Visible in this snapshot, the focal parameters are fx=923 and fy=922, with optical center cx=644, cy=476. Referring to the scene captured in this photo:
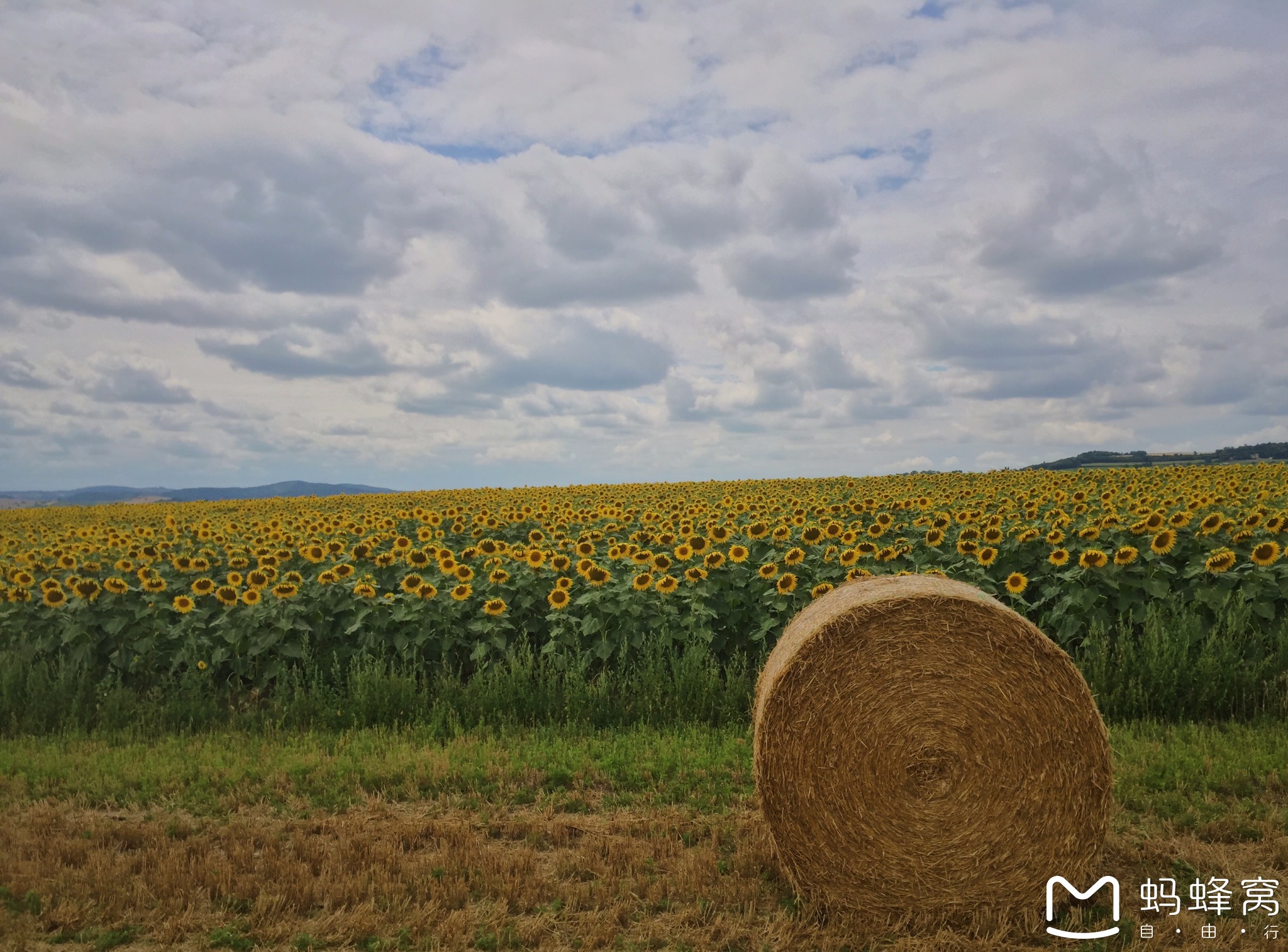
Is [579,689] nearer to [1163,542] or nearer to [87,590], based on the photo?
[87,590]

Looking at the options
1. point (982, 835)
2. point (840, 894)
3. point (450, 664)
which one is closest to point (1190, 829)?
point (982, 835)

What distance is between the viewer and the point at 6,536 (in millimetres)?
18109

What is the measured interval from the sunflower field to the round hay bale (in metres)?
3.62

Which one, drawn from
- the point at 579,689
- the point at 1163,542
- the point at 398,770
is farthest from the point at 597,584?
the point at 1163,542

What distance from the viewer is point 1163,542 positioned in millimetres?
10164

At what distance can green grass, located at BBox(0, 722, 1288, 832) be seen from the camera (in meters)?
6.84

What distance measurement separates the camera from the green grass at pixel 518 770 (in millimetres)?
6836

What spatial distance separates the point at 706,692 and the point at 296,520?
12546mm

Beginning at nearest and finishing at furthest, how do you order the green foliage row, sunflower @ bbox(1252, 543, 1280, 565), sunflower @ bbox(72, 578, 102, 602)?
the green foliage row → sunflower @ bbox(1252, 543, 1280, 565) → sunflower @ bbox(72, 578, 102, 602)

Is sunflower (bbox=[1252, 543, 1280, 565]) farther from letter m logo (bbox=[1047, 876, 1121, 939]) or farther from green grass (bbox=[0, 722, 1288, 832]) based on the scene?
letter m logo (bbox=[1047, 876, 1121, 939])

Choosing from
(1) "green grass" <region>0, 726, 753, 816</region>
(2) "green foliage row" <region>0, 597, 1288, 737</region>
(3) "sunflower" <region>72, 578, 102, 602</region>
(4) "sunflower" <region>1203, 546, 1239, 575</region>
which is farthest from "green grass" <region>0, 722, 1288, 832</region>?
(3) "sunflower" <region>72, 578, 102, 602</region>

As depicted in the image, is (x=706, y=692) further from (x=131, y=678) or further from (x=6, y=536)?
(x=6, y=536)

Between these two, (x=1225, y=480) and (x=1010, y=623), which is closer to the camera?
(x=1010, y=623)

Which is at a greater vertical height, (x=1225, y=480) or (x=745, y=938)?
(x=1225, y=480)
